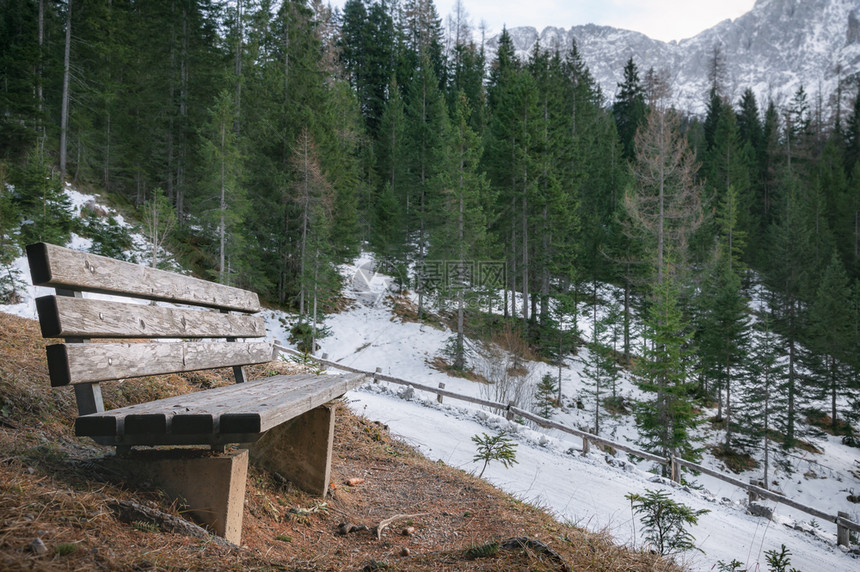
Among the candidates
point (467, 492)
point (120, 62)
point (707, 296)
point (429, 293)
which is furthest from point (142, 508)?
point (120, 62)

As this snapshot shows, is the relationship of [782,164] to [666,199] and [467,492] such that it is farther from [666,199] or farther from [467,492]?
[467,492]

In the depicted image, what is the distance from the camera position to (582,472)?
8742 mm

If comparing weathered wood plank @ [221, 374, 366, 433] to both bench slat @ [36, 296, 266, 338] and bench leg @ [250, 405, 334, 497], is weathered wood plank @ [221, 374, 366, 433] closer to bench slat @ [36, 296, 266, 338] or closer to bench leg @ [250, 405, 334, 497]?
bench leg @ [250, 405, 334, 497]

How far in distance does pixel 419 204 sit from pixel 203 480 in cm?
2919

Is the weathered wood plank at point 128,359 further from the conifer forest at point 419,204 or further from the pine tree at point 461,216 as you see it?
the pine tree at point 461,216

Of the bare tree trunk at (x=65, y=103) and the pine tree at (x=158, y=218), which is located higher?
the bare tree trunk at (x=65, y=103)

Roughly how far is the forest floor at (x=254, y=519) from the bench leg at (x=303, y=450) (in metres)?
0.08

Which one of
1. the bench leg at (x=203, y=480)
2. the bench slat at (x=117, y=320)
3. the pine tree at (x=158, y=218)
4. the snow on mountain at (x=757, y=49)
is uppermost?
the snow on mountain at (x=757, y=49)

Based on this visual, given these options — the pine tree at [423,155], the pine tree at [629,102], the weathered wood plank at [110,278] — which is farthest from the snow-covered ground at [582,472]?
the pine tree at [629,102]

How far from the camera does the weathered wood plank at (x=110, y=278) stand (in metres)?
1.94

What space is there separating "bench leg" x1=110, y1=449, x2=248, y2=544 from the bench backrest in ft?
1.28

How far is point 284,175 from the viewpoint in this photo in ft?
74.3

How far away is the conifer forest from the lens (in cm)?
1994

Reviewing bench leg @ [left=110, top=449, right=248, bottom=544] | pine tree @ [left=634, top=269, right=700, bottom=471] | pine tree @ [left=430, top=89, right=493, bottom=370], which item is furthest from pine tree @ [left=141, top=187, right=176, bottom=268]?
pine tree @ [left=634, top=269, right=700, bottom=471]
